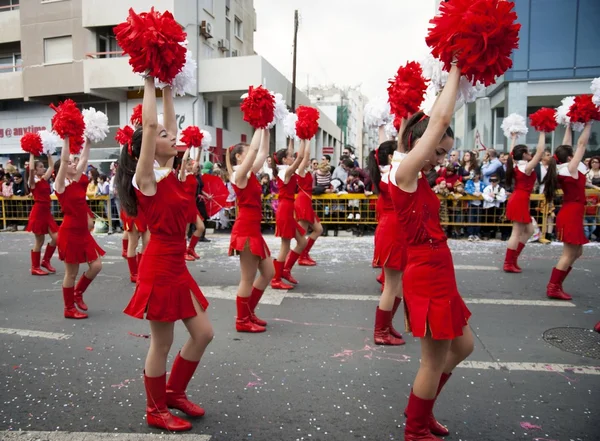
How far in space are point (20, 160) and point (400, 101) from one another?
26.5 metres

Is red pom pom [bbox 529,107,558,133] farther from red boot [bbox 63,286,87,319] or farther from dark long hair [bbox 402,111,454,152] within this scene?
red boot [bbox 63,286,87,319]

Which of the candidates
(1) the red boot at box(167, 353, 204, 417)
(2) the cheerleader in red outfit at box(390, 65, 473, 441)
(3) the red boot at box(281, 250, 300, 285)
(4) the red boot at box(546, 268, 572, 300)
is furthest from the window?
(2) the cheerleader in red outfit at box(390, 65, 473, 441)

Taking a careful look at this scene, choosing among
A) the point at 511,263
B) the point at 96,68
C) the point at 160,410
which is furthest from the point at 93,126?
the point at 96,68

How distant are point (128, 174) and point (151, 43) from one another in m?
0.81

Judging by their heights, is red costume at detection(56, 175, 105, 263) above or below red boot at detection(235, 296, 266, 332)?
above

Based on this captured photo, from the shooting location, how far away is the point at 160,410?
3.00 metres

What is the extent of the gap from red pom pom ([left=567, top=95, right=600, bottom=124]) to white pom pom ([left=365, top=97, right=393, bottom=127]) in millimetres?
2592

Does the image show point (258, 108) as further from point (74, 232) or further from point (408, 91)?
point (74, 232)

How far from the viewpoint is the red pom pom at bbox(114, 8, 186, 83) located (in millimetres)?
2627

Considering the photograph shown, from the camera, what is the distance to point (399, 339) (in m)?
4.55

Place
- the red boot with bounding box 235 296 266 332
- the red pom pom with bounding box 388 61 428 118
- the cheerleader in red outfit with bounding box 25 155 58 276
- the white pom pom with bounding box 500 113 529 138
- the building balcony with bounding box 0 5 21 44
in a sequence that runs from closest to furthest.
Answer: the red pom pom with bounding box 388 61 428 118
the red boot with bounding box 235 296 266 332
the white pom pom with bounding box 500 113 529 138
the cheerleader in red outfit with bounding box 25 155 58 276
the building balcony with bounding box 0 5 21 44

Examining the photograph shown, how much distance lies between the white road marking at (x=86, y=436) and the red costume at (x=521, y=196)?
6.36 m

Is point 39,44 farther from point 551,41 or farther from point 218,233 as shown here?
point 551,41

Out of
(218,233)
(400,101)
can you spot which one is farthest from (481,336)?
(218,233)
